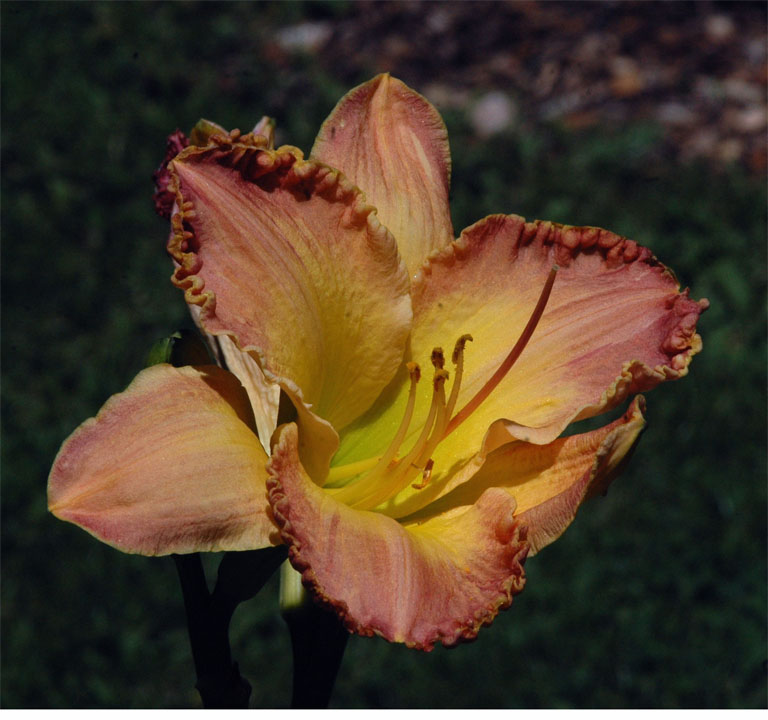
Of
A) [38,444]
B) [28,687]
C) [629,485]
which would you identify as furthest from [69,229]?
[629,485]

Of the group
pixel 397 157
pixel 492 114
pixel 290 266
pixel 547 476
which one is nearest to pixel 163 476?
pixel 290 266

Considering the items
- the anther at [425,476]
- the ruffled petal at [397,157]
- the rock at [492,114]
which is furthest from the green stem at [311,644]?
the rock at [492,114]

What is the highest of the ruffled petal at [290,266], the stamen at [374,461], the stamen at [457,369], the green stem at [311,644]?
the ruffled petal at [290,266]

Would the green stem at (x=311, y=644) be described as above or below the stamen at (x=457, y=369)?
below

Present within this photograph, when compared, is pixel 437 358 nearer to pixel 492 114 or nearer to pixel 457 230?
pixel 457 230

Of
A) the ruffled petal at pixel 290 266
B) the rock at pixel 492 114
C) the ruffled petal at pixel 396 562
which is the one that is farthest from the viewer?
the rock at pixel 492 114

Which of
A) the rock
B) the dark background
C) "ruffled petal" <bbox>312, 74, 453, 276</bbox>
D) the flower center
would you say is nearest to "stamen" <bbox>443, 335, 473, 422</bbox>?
the flower center

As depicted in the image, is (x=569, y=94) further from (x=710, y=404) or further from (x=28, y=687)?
(x=28, y=687)

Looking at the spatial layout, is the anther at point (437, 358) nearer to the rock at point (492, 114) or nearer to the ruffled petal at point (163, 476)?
the ruffled petal at point (163, 476)
